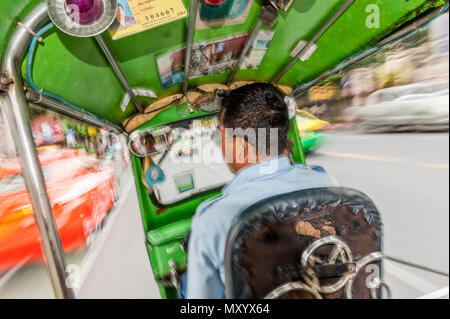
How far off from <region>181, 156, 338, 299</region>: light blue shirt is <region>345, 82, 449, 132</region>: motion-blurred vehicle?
1036cm

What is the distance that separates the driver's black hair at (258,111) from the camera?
117 cm

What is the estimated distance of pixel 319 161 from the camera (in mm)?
7504

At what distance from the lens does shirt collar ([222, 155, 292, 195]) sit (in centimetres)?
106

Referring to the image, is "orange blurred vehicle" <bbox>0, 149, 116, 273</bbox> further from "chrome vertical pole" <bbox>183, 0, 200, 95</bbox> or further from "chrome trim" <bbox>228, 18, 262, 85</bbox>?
"chrome trim" <bbox>228, 18, 262, 85</bbox>

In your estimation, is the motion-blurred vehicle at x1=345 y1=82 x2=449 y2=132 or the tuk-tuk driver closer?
the tuk-tuk driver

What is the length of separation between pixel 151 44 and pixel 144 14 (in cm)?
30

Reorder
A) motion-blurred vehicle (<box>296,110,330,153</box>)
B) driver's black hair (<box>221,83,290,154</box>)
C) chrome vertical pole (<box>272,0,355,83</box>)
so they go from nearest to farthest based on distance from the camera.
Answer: driver's black hair (<box>221,83,290,154</box>) → chrome vertical pole (<box>272,0,355,83</box>) → motion-blurred vehicle (<box>296,110,330,153</box>)

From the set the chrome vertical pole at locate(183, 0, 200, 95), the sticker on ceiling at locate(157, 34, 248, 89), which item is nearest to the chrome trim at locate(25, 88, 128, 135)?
the sticker on ceiling at locate(157, 34, 248, 89)

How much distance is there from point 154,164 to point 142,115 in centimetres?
45

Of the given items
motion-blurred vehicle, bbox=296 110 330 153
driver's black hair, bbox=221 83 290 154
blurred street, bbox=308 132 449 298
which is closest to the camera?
driver's black hair, bbox=221 83 290 154

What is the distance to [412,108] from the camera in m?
9.41

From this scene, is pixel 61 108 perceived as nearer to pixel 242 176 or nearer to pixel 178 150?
pixel 178 150

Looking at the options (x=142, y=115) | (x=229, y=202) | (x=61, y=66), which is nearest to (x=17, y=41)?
(x=61, y=66)

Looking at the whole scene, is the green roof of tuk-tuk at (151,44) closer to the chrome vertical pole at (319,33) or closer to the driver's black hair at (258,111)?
the chrome vertical pole at (319,33)
